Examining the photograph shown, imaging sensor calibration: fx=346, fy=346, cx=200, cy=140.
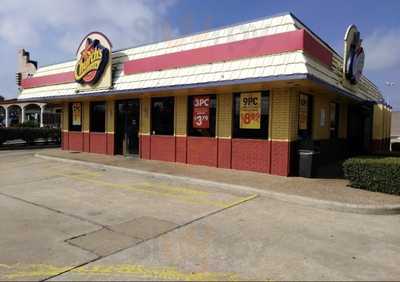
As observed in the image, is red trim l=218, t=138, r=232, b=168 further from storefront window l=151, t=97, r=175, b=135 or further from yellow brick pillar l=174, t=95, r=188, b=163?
storefront window l=151, t=97, r=175, b=135

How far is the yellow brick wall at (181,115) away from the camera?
14.2m

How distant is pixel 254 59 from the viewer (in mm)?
11297

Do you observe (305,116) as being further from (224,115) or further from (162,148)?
(162,148)

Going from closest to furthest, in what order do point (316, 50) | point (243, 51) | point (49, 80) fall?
point (316, 50), point (243, 51), point (49, 80)

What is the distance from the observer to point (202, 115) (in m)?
13.7

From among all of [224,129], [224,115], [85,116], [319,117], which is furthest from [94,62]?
[319,117]

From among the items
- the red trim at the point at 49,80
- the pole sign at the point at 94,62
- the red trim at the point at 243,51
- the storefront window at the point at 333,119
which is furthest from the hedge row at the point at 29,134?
the storefront window at the point at 333,119

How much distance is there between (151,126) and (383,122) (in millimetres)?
16146

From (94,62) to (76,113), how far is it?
4076 millimetres

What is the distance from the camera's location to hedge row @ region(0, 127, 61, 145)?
24000 mm

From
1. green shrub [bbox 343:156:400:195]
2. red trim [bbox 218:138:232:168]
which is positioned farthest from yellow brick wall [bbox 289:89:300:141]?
red trim [bbox 218:138:232:168]

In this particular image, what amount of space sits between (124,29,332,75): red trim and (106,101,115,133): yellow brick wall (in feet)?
10.6

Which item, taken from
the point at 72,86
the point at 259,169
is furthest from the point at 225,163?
the point at 72,86

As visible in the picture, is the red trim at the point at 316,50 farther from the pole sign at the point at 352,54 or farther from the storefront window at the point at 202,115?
the storefront window at the point at 202,115
